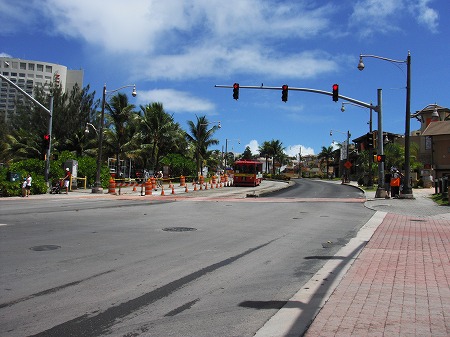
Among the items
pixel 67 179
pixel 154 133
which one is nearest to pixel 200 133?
pixel 154 133

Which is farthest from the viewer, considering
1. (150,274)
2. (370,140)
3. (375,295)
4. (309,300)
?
(370,140)

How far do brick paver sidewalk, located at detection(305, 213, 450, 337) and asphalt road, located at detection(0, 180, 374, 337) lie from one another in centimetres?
69

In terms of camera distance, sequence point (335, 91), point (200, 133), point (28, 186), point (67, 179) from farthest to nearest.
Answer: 1. point (200, 133)
2. point (67, 179)
3. point (28, 186)
4. point (335, 91)

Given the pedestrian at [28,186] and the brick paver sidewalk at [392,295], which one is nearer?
the brick paver sidewalk at [392,295]

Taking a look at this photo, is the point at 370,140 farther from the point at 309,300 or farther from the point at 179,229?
the point at 309,300

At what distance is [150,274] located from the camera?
6703 mm

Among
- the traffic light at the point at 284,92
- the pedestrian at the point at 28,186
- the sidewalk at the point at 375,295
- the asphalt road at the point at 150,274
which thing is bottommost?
the asphalt road at the point at 150,274

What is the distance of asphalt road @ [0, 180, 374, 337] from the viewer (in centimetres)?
459

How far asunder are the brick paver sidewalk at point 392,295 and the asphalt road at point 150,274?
69 centimetres

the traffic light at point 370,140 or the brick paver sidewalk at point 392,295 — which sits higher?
the traffic light at point 370,140

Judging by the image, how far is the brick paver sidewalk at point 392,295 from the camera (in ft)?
14.1

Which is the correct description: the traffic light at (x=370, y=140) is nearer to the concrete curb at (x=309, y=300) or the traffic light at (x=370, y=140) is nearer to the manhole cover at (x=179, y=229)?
the manhole cover at (x=179, y=229)

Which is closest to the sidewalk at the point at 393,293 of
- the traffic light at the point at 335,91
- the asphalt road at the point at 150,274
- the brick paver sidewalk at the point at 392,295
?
the brick paver sidewalk at the point at 392,295

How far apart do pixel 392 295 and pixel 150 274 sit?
140 inches
